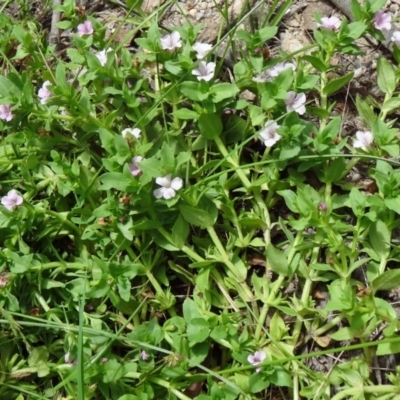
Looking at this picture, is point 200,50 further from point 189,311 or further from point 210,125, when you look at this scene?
point 189,311

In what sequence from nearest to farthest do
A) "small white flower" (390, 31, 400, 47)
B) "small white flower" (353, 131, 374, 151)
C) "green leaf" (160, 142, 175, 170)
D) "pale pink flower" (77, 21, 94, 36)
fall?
1. "green leaf" (160, 142, 175, 170)
2. "small white flower" (353, 131, 374, 151)
3. "small white flower" (390, 31, 400, 47)
4. "pale pink flower" (77, 21, 94, 36)

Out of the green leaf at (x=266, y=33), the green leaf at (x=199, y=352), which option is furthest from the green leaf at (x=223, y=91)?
the green leaf at (x=199, y=352)

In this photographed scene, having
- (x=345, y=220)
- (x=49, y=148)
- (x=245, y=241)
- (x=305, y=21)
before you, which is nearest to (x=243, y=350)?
(x=245, y=241)

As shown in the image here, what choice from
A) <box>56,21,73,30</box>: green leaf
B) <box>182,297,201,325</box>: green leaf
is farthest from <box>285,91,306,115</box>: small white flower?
<box>56,21,73,30</box>: green leaf

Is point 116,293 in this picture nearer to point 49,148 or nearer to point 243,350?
point 243,350

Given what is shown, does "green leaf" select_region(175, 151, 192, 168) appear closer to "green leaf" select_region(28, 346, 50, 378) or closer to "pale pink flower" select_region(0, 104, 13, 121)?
"pale pink flower" select_region(0, 104, 13, 121)

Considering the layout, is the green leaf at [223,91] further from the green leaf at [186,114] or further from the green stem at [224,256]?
the green stem at [224,256]

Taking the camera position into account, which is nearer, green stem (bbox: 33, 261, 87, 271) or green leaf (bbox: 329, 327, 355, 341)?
green leaf (bbox: 329, 327, 355, 341)
